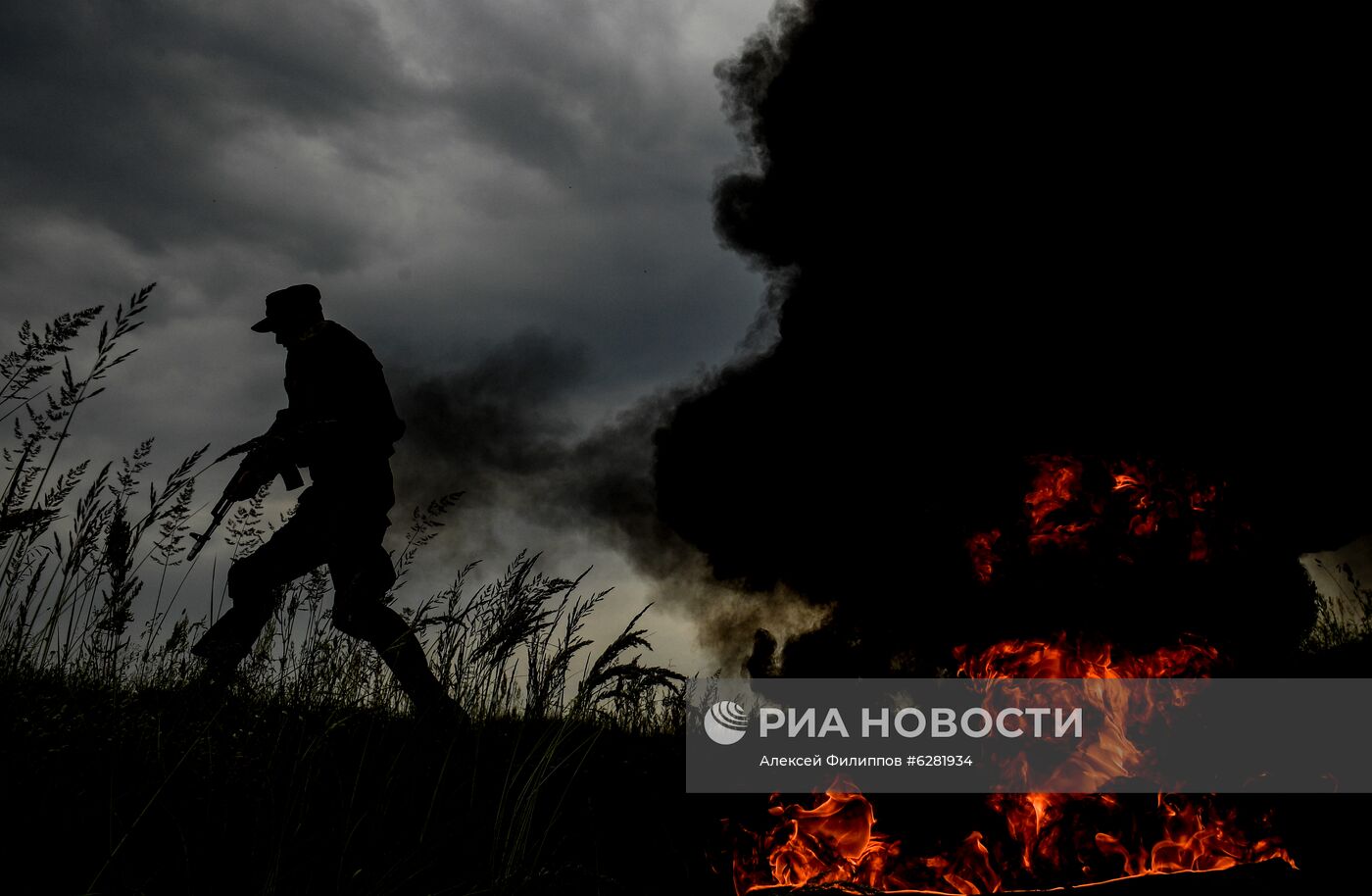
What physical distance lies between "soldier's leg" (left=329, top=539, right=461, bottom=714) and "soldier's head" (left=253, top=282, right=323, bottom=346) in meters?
1.67

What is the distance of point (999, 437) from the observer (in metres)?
9.06

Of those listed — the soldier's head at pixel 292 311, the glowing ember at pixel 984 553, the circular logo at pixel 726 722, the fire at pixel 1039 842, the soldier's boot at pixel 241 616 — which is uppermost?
the soldier's head at pixel 292 311


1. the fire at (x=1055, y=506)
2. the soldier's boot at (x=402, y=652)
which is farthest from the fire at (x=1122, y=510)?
the soldier's boot at (x=402, y=652)

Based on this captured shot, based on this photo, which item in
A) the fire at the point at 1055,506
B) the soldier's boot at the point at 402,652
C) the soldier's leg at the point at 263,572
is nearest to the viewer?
the soldier's boot at the point at 402,652

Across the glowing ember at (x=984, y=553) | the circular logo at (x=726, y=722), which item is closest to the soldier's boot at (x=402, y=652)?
the circular logo at (x=726, y=722)

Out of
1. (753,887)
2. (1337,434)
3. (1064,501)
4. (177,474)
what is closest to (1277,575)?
(1064,501)

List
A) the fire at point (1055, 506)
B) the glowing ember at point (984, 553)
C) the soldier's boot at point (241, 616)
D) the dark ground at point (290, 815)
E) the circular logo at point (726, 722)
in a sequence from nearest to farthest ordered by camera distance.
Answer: the dark ground at point (290, 815) < the soldier's boot at point (241, 616) < the circular logo at point (726, 722) < the fire at point (1055, 506) < the glowing ember at point (984, 553)

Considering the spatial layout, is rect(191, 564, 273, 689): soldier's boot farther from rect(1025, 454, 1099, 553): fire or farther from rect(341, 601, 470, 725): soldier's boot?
rect(1025, 454, 1099, 553): fire

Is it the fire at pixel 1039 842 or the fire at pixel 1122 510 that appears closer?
the fire at pixel 1039 842

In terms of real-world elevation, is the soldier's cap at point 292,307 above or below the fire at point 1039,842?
above

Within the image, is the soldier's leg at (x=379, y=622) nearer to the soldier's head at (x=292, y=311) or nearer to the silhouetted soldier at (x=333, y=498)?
the silhouetted soldier at (x=333, y=498)

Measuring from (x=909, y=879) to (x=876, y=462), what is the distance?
22.5 ft

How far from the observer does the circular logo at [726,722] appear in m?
5.40

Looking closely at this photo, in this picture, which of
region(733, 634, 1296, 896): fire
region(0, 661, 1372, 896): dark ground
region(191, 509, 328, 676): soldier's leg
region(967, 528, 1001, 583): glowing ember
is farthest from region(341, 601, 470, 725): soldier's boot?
region(967, 528, 1001, 583): glowing ember
